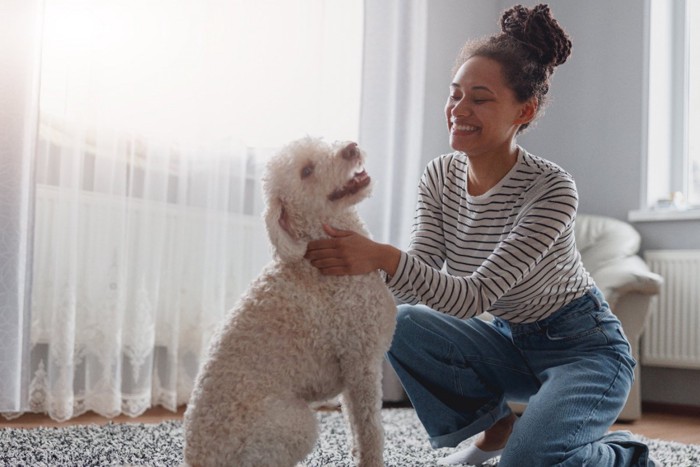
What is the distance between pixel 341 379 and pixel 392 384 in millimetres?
1942

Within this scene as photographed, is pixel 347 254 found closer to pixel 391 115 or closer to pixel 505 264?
pixel 505 264

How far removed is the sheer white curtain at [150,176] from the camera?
2641mm

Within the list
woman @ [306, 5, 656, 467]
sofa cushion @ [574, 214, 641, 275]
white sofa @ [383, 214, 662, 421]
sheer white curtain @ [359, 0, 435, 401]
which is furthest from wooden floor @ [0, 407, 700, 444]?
woman @ [306, 5, 656, 467]

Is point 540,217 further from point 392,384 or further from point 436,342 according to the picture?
point 392,384

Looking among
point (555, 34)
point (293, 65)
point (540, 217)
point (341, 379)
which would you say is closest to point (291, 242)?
point (341, 379)

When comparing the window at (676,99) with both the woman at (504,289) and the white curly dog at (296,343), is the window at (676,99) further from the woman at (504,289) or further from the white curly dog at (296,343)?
the white curly dog at (296,343)

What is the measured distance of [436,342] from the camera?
1.96m

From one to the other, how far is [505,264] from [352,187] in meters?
0.38

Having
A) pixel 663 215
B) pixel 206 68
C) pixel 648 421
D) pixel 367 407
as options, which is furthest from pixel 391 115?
pixel 367 407

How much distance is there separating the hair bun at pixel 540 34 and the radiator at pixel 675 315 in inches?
87.6

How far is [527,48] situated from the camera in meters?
1.84

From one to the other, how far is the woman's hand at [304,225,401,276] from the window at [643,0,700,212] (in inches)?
114

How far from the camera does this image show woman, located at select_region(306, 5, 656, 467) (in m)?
1.68

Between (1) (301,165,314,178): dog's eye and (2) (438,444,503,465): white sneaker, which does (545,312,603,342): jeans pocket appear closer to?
(2) (438,444,503,465): white sneaker
